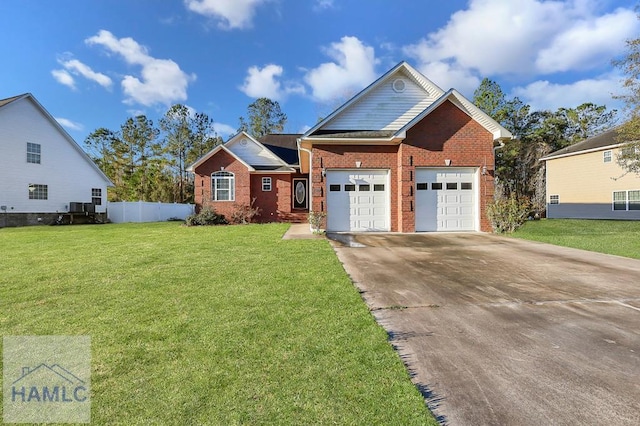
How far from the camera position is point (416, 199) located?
12781 mm

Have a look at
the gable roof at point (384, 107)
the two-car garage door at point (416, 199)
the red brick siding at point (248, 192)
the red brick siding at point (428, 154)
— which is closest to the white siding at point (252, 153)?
the red brick siding at point (248, 192)

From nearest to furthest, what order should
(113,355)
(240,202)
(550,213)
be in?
1. (113,355)
2. (240,202)
3. (550,213)

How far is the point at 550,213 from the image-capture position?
25.7 m

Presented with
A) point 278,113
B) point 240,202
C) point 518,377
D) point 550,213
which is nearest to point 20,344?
point 518,377

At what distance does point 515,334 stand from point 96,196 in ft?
94.4

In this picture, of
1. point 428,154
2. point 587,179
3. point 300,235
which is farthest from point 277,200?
point 587,179

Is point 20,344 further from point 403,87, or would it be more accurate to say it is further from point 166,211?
point 166,211

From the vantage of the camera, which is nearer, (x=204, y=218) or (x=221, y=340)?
(x=221, y=340)

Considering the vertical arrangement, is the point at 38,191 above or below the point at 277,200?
above

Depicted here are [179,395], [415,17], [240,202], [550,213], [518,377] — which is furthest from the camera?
[550,213]

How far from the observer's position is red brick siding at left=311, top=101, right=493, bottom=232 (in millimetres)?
12531

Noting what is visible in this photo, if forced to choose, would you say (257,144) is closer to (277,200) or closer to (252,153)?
(252,153)

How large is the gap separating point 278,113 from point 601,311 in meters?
43.1

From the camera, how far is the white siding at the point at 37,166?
63.8ft
